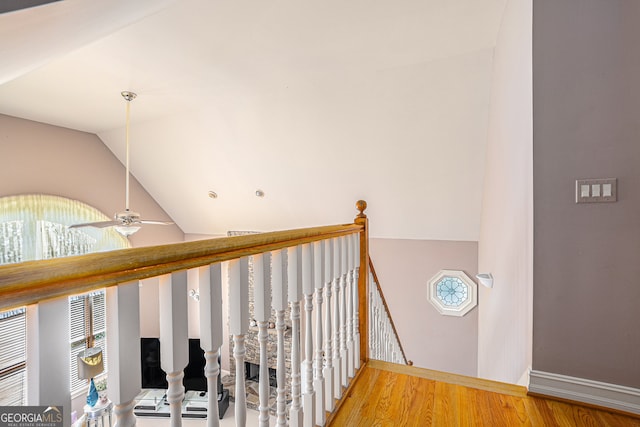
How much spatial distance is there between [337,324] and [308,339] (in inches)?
10.1

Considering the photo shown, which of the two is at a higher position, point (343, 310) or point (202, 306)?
point (202, 306)

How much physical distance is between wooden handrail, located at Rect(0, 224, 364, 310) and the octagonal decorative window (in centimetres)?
494

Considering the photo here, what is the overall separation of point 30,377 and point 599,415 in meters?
2.17

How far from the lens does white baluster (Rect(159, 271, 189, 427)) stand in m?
0.72

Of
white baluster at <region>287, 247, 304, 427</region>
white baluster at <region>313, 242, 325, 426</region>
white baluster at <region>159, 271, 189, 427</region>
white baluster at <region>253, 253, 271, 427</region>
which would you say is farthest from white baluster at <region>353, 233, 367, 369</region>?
white baluster at <region>159, 271, 189, 427</region>

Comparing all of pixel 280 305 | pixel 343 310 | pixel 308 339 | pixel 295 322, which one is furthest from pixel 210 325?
pixel 343 310

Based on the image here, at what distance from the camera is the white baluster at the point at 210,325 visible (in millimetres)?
831

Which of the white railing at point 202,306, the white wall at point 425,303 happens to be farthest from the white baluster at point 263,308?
the white wall at point 425,303

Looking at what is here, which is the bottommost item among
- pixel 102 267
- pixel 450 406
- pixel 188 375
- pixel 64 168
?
pixel 188 375

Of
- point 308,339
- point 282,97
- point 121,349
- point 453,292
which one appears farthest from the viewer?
point 453,292

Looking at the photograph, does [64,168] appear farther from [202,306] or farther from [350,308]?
[202,306]

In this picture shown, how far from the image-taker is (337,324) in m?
1.62

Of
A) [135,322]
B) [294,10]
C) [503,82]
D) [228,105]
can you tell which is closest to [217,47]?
[294,10]

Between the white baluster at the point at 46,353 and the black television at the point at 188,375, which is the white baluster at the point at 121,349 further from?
the black television at the point at 188,375
